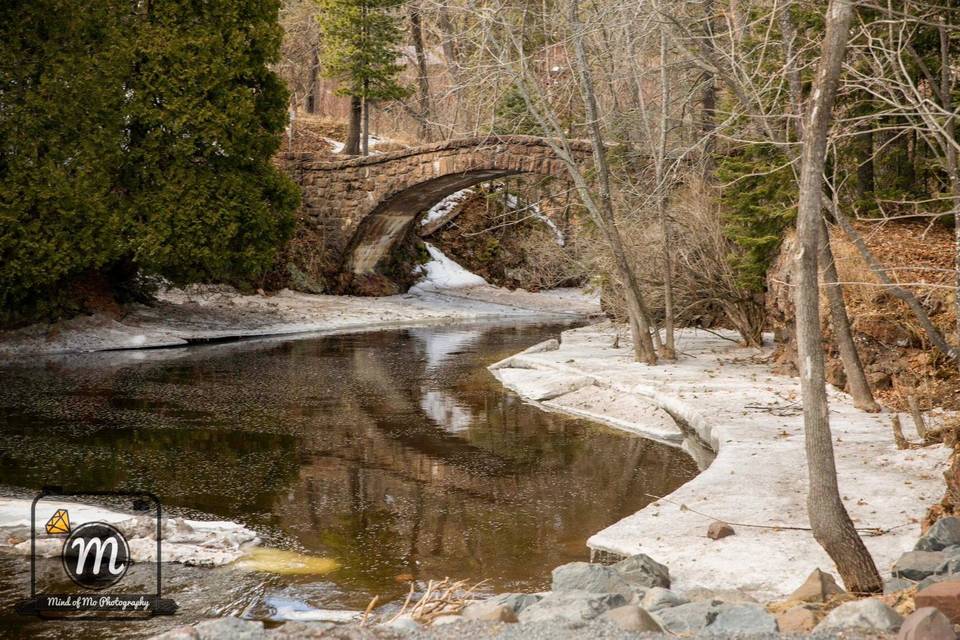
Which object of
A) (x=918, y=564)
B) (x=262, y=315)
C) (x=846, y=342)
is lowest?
(x=262, y=315)

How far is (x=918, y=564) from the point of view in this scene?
16.8ft

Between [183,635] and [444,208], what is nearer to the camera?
[183,635]

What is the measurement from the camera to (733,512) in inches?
263

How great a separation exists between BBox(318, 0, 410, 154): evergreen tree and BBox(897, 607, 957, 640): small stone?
88.2 feet

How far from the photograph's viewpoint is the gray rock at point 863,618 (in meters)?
4.13

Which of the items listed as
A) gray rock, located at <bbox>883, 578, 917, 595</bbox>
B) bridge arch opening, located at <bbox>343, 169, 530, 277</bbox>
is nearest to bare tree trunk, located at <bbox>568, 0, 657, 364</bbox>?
gray rock, located at <bbox>883, 578, 917, 595</bbox>

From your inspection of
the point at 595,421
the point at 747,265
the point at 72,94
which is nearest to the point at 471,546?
the point at 595,421

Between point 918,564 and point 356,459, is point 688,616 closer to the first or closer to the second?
point 918,564

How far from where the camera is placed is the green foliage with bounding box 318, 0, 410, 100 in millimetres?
29094

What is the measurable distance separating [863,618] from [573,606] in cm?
124

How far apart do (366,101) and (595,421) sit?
21.0 meters

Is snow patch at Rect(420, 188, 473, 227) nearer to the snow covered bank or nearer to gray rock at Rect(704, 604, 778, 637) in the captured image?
the snow covered bank

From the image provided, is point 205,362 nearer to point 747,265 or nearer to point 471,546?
point 747,265

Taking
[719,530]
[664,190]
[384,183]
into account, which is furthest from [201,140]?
[719,530]
